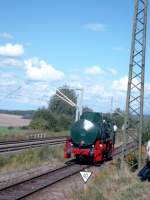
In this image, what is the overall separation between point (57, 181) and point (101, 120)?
8.46 meters

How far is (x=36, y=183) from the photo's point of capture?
1872 centimetres

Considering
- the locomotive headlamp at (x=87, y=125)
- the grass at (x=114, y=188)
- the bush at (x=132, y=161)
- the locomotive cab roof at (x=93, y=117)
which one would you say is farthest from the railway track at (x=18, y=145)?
the grass at (x=114, y=188)

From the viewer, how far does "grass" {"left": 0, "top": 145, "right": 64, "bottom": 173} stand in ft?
79.0

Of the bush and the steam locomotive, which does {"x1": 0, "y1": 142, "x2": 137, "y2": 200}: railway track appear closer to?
the steam locomotive

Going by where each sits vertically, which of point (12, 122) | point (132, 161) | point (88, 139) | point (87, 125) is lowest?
point (12, 122)

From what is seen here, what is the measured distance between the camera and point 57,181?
768 inches

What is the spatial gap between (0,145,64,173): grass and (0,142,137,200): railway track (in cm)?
206

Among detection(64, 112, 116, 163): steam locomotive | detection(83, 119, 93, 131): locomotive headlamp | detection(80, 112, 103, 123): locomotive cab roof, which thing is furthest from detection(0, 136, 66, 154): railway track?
detection(83, 119, 93, 131): locomotive headlamp

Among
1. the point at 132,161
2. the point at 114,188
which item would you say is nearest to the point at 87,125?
the point at 132,161

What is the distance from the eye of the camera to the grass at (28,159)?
79.0 ft

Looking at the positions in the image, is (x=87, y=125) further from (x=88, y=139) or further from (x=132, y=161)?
(x=132, y=161)

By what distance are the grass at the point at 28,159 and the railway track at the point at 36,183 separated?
2064 millimetres

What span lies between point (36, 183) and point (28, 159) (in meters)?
8.74

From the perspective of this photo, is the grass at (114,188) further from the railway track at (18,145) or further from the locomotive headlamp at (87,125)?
the railway track at (18,145)
